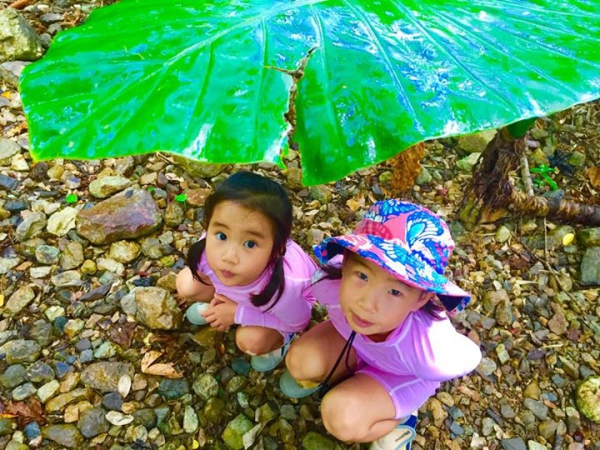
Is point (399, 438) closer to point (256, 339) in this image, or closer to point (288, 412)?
point (288, 412)

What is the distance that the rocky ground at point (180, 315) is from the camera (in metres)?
1.37

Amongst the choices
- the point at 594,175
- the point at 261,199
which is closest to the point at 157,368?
the point at 261,199

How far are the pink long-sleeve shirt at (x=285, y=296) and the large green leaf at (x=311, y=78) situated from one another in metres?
0.57

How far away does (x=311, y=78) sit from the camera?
764mm

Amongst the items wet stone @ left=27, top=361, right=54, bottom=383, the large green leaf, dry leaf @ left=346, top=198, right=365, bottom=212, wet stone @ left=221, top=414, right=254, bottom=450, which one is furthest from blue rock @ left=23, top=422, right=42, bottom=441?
dry leaf @ left=346, top=198, right=365, bottom=212

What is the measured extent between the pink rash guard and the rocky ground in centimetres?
22

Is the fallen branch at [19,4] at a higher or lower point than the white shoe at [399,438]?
higher

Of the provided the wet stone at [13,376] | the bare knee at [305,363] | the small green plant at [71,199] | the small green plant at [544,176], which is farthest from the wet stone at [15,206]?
the small green plant at [544,176]

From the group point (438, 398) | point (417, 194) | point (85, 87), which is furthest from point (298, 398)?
point (85, 87)

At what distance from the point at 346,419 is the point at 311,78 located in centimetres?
73

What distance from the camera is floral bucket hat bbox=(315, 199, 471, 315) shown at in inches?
38.2

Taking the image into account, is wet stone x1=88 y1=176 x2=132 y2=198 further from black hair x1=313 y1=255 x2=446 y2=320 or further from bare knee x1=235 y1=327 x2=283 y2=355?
black hair x1=313 y1=255 x2=446 y2=320

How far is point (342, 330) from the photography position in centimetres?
129

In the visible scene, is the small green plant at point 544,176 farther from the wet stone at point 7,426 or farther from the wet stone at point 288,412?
the wet stone at point 7,426
